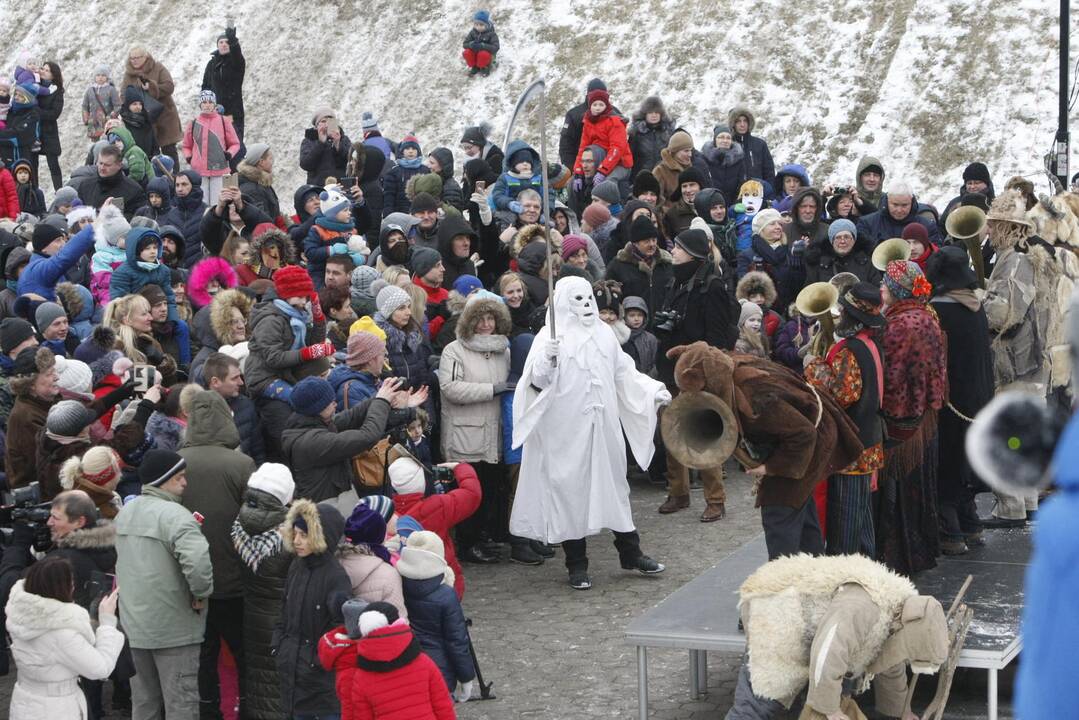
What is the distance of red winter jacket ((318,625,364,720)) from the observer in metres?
6.20

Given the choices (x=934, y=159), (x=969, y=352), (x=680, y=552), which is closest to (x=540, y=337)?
(x=680, y=552)

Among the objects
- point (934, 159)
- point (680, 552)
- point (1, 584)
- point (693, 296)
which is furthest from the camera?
point (934, 159)

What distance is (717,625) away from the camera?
7449 millimetres

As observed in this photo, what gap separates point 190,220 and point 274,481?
7321 mm

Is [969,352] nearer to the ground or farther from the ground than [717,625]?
farther from the ground

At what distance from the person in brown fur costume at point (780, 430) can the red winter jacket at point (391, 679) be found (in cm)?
184

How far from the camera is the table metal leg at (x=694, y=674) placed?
801 cm

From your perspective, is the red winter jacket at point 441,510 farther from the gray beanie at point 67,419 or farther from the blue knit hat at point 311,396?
the gray beanie at point 67,419

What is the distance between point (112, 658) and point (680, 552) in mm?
4890

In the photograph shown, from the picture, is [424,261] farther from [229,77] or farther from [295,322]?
[229,77]

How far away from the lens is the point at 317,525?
668 cm

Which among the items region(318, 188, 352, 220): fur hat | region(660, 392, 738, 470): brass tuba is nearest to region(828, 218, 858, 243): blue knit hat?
region(318, 188, 352, 220): fur hat

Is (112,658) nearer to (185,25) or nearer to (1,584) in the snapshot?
→ (1,584)

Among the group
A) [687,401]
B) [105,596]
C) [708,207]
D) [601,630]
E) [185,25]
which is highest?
[185,25]
